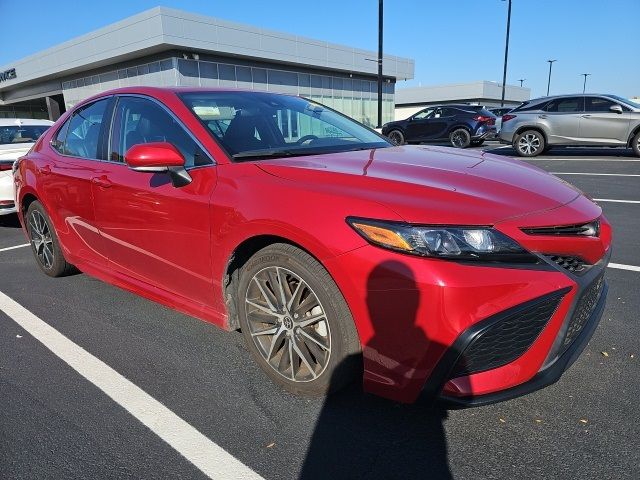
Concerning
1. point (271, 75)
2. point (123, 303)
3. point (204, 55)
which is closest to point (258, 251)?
point (123, 303)

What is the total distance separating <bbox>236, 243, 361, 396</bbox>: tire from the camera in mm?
2125

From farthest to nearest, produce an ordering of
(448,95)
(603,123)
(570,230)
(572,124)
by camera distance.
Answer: (448,95)
(572,124)
(603,123)
(570,230)

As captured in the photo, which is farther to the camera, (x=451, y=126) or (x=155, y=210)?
(x=451, y=126)

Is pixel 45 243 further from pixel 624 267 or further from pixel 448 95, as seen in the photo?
pixel 448 95

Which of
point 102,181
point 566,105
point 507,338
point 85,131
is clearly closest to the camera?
point 507,338

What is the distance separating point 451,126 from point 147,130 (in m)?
15.7

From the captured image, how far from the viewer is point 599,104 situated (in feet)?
40.6

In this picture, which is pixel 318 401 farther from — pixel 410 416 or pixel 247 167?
pixel 247 167

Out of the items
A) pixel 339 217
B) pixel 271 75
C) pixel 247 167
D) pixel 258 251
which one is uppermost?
pixel 271 75

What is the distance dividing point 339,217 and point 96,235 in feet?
7.21

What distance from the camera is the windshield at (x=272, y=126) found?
2.85m

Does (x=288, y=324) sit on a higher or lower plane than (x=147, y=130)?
lower

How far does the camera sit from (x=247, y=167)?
2527mm

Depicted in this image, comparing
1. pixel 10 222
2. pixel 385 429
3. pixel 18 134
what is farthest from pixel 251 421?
pixel 18 134
